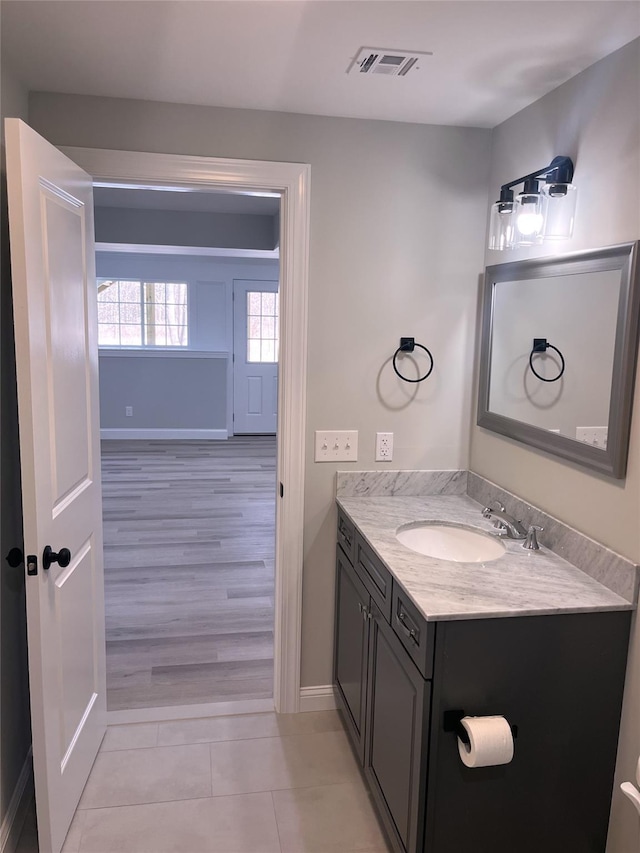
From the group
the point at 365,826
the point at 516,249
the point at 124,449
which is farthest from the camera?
the point at 124,449

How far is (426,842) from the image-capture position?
1688 mm

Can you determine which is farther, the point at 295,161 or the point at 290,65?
the point at 295,161

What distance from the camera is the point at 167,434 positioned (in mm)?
8375

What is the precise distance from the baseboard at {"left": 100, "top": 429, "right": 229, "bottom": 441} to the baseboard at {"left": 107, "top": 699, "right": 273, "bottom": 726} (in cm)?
587

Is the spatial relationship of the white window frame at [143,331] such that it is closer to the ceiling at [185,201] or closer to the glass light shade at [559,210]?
the ceiling at [185,201]

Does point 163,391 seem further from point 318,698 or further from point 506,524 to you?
point 506,524

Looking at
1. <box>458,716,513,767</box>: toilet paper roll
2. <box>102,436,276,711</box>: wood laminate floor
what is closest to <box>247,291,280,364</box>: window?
<box>102,436,276,711</box>: wood laminate floor

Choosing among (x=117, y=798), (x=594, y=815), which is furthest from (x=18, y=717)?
(x=594, y=815)

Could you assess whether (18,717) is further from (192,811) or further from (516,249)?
(516,249)

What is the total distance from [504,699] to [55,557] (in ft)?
4.21

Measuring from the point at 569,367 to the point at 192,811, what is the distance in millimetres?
1883

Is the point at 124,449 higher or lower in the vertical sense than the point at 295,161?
lower

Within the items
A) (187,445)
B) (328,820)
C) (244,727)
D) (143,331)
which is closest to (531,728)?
(328,820)

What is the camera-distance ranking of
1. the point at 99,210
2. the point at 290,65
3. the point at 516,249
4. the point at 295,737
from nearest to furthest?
1. the point at 290,65
2. the point at 516,249
3. the point at 295,737
4. the point at 99,210
